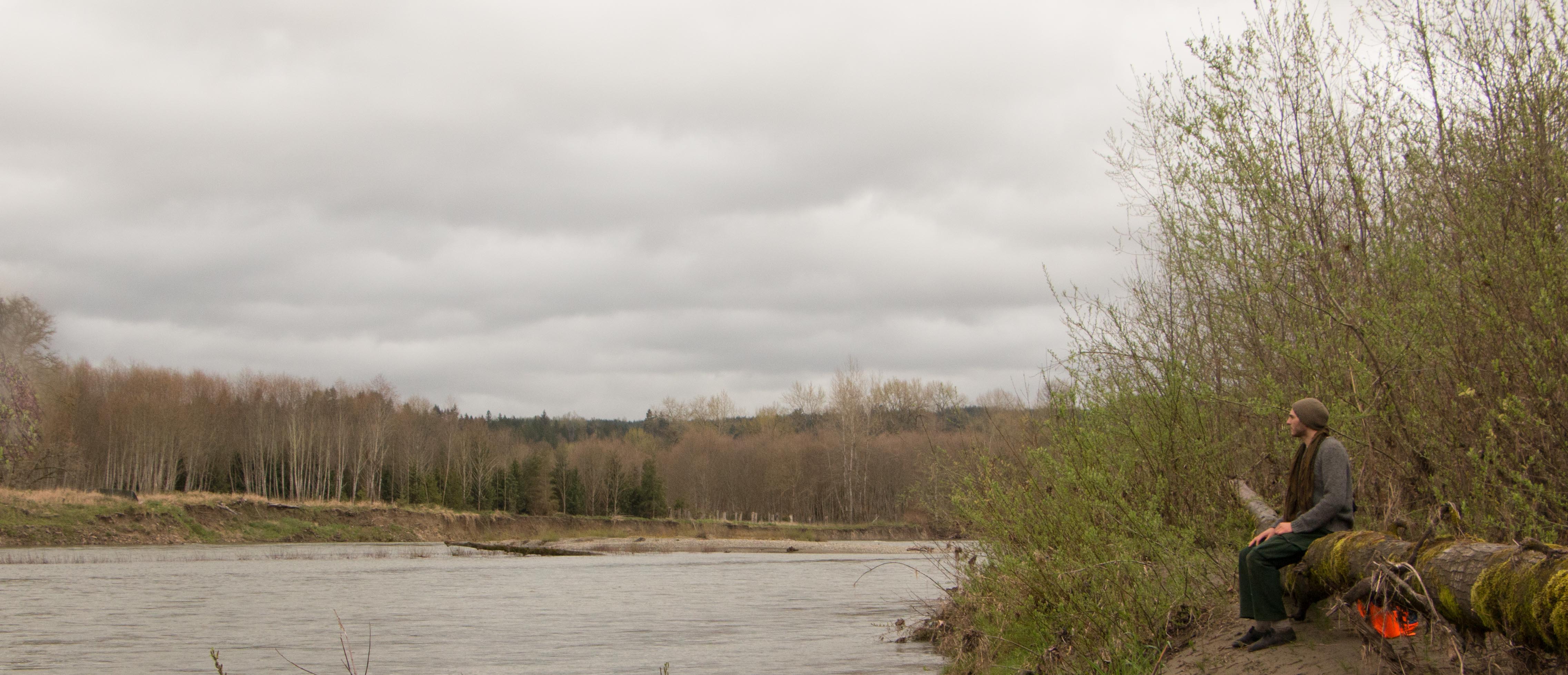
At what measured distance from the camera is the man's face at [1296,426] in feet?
24.7

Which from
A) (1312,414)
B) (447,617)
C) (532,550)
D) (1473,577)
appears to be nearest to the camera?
(1473,577)

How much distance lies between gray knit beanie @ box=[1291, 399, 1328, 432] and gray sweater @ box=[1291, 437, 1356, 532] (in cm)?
12

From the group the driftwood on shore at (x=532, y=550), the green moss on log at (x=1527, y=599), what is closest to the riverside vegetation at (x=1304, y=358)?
the green moss on log at (x=1527, y=599)

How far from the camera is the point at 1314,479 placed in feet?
24.8

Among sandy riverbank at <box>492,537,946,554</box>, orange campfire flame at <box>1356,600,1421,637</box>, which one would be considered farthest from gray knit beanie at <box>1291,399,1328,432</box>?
sandy riverbank at <box>492,537,946,554</box>

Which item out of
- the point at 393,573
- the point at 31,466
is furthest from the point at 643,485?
the point at 393,573

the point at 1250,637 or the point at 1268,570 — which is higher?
the point at 1268,570

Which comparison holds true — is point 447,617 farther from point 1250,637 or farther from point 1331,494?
point 1331,494

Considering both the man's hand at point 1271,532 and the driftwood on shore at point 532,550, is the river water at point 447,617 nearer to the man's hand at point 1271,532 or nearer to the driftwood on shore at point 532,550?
the man's hand at point 1271,532

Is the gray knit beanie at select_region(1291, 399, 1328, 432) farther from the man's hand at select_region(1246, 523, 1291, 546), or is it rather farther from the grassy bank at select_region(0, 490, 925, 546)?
the grassy bank at select_region(0, 490, 925, 546)

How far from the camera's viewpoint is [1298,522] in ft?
24.7

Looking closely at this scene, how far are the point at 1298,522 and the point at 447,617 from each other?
20.9 meters

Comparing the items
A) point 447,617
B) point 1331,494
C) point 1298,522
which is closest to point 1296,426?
point 1331,494

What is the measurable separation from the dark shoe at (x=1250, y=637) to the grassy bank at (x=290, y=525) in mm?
32876
